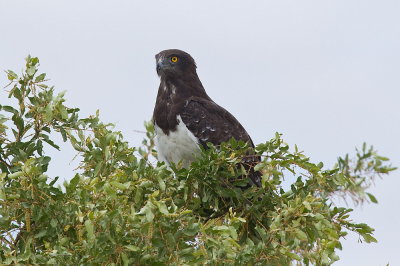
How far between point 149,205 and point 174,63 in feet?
18.3

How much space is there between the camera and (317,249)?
7.77 metres

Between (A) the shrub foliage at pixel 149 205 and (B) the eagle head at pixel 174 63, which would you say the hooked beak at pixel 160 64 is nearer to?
(B) the eagle head at pixel 174 63

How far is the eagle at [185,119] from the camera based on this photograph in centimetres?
1032

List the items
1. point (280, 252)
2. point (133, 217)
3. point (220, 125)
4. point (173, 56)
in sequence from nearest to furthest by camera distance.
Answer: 1. point (133, 217)
2. point (280, 252)
3. point (220, 125)
4. point (173, 56)

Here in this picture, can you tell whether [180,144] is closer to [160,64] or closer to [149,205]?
[160,64]

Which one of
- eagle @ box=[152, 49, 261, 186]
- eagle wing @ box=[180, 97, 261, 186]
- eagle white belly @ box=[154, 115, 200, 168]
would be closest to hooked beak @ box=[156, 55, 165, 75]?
eagle @ box=[152, 49, 261, 186]

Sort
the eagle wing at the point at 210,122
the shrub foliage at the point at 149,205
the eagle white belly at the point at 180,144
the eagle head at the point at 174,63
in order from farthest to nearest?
the eagle head at the point at 174,63, the eagle wing at the point at 210,122, the eagle white belly at the point at 180,144, the shrub foliage at the point at 149,205

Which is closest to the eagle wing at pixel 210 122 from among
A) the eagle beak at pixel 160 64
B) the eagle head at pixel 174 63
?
the eagle head at pixel 174 63

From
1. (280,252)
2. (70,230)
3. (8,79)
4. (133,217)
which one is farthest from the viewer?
(8,79)

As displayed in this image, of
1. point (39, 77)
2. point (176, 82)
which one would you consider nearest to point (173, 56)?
point (176, 82)

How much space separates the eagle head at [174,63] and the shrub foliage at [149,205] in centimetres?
251

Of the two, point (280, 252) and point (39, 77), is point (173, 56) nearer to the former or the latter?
point (39, 77)

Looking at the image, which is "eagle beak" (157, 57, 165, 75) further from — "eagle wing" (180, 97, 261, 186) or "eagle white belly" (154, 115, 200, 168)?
"eagle white belly" (154, 115, 200, 168)

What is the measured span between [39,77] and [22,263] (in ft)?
7.73
